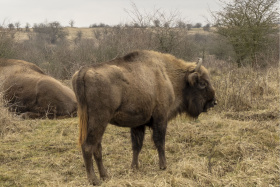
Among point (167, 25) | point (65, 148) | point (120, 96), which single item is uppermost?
point (167, 25)

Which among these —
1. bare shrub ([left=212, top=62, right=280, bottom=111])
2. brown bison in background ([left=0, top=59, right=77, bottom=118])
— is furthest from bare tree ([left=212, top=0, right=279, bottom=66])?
brown bison in background ([left=0, top=59, right=77, bottom=118])

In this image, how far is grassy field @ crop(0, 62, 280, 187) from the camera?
5.04m

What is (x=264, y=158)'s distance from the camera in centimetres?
575

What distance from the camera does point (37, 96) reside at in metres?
9.22

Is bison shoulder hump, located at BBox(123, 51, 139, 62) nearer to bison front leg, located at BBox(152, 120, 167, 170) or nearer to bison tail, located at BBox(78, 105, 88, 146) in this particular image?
bison front leg, located at BBox(152, 120, 167, 170)

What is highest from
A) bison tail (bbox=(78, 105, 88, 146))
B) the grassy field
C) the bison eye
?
the bison eye

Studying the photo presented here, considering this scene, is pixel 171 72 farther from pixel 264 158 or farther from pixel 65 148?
pixel 65 148

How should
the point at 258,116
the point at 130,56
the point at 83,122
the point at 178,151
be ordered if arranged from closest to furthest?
the point at 83,122 < the point at 130,56 < the point at 178,151 < the point at 258,116

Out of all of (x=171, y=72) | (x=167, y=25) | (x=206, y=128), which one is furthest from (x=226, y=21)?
(x=171, y=72)

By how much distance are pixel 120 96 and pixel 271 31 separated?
16.9 meters

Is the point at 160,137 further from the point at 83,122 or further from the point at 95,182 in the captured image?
the point at 83,122

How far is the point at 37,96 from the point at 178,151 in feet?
15.1

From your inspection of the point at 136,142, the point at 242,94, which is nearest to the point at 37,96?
the point at 136,142

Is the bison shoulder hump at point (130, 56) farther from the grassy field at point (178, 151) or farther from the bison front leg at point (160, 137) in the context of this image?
the grassy field at point (178, 151)
